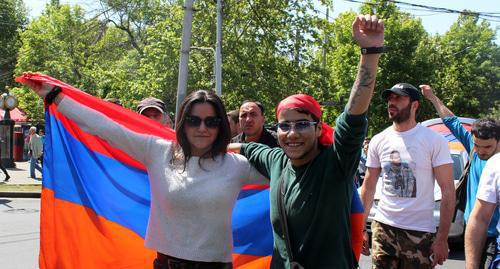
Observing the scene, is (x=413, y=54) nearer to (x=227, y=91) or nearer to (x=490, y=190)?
(x=227, y=91)

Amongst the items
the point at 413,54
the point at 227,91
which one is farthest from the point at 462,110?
the point at 227,91

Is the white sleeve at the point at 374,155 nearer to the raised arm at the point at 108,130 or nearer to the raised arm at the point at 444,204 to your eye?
the raised arm at the point at 444,204

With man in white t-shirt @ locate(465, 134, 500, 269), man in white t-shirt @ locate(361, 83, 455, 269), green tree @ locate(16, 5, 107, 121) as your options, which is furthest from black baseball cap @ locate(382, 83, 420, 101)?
green tree @ locate(16, 5, 107, 121)

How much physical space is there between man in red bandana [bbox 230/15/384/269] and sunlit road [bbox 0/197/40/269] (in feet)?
18.8

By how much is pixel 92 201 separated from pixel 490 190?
2572 millimetres

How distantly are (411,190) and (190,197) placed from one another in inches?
92.3

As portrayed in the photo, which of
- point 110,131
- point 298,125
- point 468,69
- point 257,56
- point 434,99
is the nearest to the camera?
point 298,125

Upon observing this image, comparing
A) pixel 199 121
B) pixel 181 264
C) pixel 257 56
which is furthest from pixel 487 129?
pixel 257 56

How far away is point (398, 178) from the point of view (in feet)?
15.8

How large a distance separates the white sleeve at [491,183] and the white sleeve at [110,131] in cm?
194

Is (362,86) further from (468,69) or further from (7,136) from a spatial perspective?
(468,69)

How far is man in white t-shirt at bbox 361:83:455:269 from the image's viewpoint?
15.4ft

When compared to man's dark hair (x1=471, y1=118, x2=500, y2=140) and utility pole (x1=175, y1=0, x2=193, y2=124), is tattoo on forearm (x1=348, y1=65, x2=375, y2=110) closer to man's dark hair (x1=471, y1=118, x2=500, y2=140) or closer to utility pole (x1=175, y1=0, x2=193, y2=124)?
man's dark hair (x1=471, y1=118, x2=500, y2=140)

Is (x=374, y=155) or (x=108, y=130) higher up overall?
(x=108, y=130)
